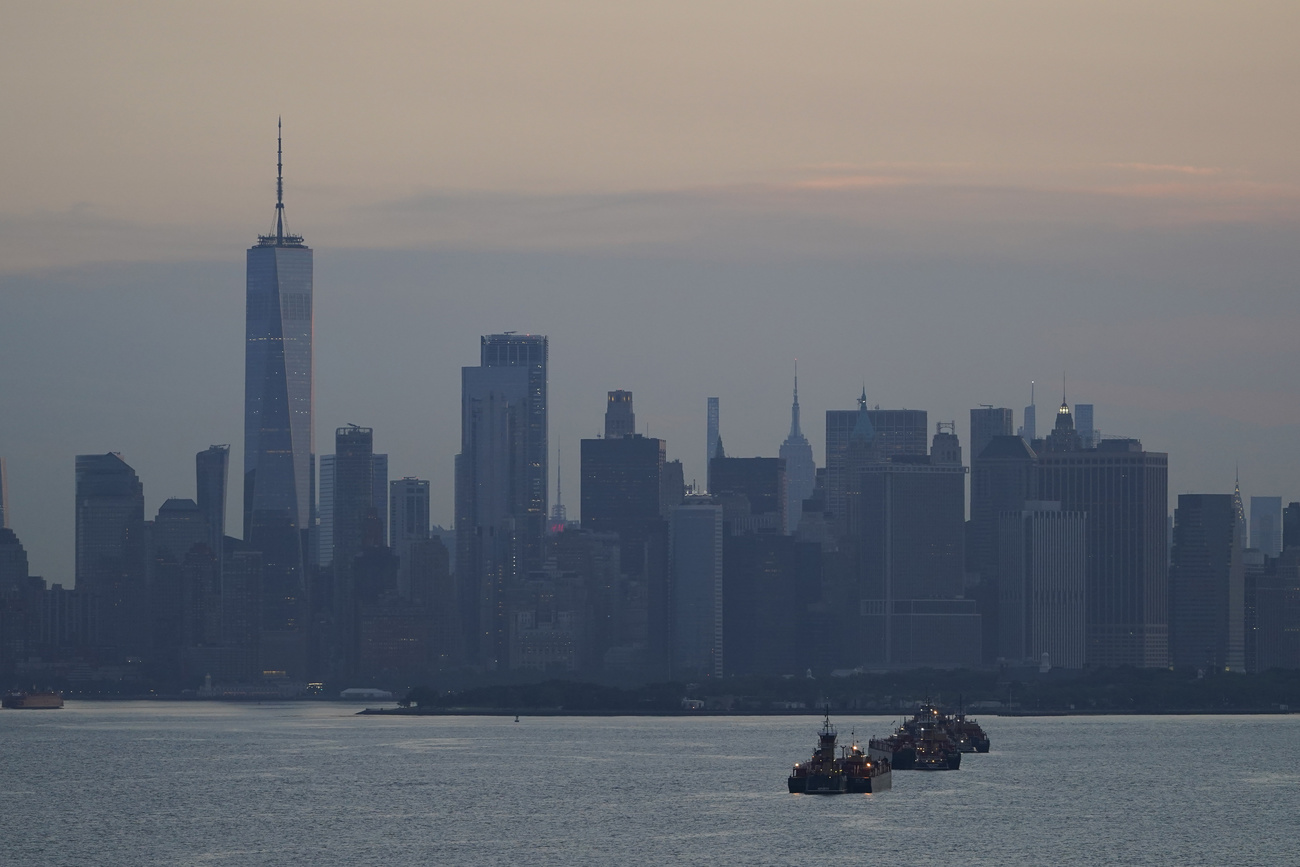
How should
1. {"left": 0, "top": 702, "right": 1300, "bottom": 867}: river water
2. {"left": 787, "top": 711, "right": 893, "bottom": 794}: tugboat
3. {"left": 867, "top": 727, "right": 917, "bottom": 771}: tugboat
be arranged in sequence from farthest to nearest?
{"left": 867, "top": 727, "right": 917, "bottom": 771}: tugboat → {"left": 787, "top": 711, "right": 893, "bottom": 794}: tugboat → {"left": 0, "top": 702, "right": 1300, "bottom": 867}: river water

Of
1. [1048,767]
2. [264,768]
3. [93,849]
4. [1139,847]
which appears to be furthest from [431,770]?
[1139,847]

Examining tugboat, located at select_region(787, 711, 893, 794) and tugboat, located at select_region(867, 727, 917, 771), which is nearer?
tugboat, located at select_region(787, 711, 893, 794)

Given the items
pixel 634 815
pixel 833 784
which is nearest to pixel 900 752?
pixel 833 784

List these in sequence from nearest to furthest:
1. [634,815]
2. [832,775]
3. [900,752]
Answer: [634,815]
[832,775]
[900,752]

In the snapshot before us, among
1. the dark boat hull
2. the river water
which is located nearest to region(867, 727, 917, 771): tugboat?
the river water

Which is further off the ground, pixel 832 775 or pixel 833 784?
pixel 832 775

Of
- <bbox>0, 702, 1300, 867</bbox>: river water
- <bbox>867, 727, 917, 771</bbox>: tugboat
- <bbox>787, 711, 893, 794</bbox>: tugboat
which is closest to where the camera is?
<bbox>0, 702, 1300, 867</bbox>: river water

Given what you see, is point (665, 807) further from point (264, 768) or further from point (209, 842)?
point (264, 768)

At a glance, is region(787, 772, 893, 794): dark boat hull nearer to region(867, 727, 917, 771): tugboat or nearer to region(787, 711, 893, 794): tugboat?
region(787, 711, 893, 794): tugboat

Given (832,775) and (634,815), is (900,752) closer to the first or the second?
(832,775)

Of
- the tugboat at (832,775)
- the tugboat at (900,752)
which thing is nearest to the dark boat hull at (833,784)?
the tugboat at (832,775)
